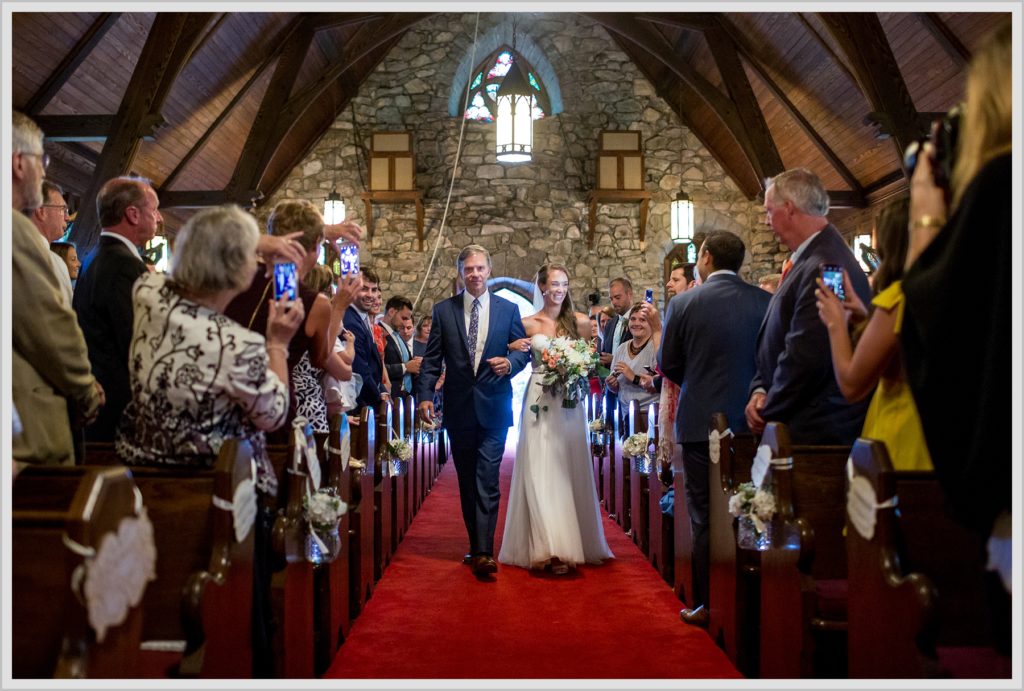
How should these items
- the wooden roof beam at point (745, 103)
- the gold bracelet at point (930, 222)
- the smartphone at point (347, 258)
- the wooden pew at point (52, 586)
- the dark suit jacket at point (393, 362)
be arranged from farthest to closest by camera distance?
1. the wooden roof beam at point (745, 103)
2. the dark suit jacket at point (393, 362)
3. the smartphone at point (347, 258)
4. the gold bracelet at point (930, 222)
5. the wooden pew at point (52, 586)

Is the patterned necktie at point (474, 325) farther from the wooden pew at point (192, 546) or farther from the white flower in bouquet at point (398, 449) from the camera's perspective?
the wooden pew at point (192, 546)

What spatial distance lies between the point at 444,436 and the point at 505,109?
3804 millimetres

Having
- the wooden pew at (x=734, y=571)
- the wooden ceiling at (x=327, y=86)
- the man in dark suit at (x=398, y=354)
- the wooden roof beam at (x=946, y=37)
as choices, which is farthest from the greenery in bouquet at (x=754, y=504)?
the wooden roof beam at (x=946, y=37)

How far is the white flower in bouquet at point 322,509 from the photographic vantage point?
9.07 ft

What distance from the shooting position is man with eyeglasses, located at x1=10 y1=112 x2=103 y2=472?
234 centimetres

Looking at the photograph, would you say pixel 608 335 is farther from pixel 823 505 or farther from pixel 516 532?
pixel 823 505

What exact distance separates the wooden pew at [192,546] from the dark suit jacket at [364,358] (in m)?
2.74

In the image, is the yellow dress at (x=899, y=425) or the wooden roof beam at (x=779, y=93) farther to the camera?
the wooden roof beam at (x=779, y=93)

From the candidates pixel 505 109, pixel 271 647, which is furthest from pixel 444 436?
pixel 271 647

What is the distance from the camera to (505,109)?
9.95 metres

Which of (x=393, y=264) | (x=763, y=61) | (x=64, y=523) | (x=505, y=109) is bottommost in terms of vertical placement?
(x=64, y=523)

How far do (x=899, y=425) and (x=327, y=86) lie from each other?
10.3m

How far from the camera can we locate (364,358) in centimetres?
511

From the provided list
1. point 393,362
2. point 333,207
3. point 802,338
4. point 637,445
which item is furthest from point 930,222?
point 333,207
